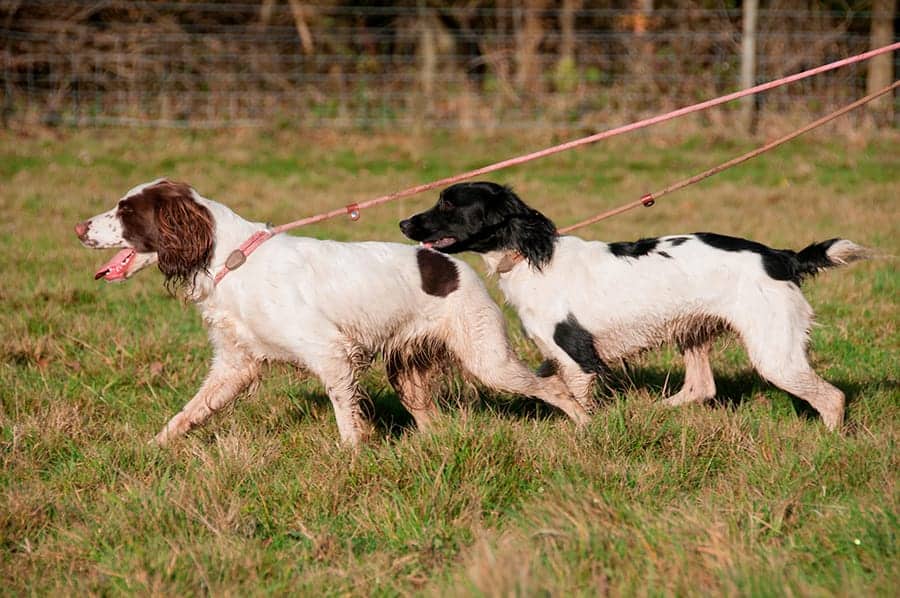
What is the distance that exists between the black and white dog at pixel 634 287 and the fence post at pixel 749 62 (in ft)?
34.5

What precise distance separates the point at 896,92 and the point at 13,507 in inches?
597

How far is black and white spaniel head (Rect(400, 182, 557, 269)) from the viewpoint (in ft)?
16.9

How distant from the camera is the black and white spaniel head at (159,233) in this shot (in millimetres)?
4594

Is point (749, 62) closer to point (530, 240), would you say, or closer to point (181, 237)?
point (530, 240)

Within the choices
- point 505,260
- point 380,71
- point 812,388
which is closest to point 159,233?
point 505,260

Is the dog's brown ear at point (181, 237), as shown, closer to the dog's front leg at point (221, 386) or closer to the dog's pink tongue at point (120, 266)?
the dog's pink tongue at point (120, 266)

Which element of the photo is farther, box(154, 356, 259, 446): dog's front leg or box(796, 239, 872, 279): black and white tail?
box(796, 239, 872, 279): black and white tail

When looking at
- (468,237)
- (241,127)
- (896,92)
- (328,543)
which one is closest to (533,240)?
(468,237)

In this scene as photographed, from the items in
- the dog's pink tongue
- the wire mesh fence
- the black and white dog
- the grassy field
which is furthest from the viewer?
the wire mesh fence

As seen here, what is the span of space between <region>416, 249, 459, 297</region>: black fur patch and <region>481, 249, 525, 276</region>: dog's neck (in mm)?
312

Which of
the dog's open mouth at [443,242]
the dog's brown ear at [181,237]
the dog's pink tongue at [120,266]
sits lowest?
the dog's open mouth at [443,242]

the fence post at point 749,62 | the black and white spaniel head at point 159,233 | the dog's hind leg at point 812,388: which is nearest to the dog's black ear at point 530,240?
the dog's hind leg at point 812,388

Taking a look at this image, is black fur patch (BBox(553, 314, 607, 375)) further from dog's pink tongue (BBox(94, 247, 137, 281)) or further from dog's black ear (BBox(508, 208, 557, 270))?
dog's pink tongue (BBox(94, 247, 137, 281))

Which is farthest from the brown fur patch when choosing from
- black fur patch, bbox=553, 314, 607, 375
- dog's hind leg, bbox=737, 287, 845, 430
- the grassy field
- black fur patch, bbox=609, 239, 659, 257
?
dog's hind leg, bbox=737, 287, 845, 430
